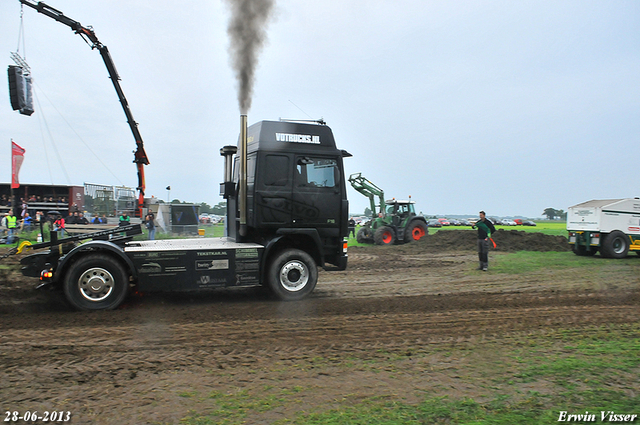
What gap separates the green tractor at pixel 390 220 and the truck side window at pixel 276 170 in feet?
47.2

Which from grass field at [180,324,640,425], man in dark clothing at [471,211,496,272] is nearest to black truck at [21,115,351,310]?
grass field at [180,324,640,425]

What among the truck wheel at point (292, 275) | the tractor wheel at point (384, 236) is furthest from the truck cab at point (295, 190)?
the tractor wheel at point (384, 236)

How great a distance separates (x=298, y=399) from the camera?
150 inches

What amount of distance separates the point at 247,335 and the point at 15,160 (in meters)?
18.9

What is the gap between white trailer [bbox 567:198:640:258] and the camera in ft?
52.0

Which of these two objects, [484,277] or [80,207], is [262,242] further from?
[80,207]

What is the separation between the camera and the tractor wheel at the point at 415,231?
2208cm

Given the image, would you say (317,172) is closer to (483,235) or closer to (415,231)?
(483,235)

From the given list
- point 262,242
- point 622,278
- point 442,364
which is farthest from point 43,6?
point 622,278

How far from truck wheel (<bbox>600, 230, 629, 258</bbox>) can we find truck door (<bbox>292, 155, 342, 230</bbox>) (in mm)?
12920

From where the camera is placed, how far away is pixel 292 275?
7.93 meters

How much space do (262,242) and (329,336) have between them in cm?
273

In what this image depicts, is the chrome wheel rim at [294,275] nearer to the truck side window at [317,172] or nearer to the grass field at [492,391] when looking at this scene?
the truck side window at [317,172]

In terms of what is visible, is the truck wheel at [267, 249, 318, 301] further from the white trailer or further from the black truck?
the white trailer
